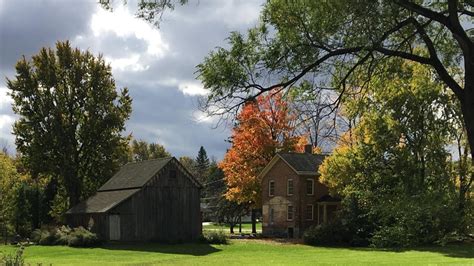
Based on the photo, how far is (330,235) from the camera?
43156mm

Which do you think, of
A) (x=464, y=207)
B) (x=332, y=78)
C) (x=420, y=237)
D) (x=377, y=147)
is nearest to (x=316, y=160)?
(x=377, y=147)

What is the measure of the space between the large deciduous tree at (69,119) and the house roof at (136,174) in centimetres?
728

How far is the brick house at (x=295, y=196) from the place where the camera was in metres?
52.2

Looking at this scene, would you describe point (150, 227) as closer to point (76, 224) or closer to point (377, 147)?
point (76, 224)

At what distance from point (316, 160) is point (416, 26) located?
4214cm

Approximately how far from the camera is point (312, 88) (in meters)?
13.7

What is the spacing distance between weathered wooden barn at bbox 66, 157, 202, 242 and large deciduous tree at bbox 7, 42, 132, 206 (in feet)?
32.7

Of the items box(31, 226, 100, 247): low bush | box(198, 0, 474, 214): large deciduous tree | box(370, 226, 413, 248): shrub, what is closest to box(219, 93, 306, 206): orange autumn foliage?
box(31, 226, 100, 247): low bush

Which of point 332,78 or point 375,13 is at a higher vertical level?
point 375,13

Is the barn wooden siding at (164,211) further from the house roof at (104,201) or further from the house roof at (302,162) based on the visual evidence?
the house roof at (302,162)

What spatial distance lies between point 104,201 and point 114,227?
3.84 metres

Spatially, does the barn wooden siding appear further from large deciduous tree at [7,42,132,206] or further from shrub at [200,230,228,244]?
large deciduous tree at [7,42,132,206]

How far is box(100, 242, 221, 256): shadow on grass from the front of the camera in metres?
38.0

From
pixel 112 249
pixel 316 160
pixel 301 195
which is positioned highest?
pixel 316 160
